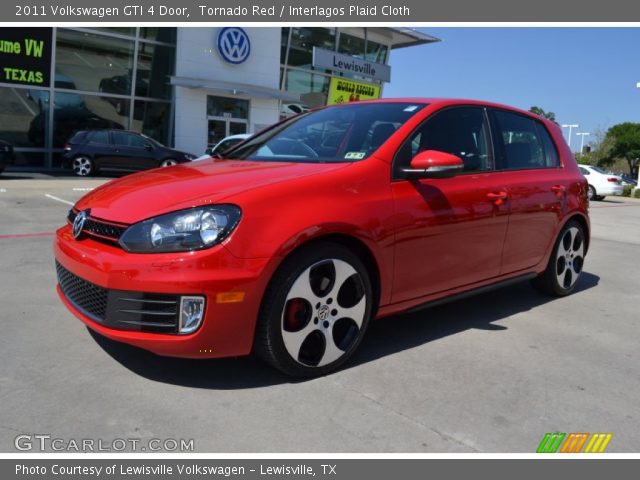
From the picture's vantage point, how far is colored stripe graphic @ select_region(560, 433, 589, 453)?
8.36 feet

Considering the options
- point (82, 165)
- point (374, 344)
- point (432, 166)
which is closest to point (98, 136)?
point (82, 165)

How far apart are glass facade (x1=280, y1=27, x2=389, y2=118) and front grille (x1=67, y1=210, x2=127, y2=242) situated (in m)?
22.7

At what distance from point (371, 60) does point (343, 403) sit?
28730 mm

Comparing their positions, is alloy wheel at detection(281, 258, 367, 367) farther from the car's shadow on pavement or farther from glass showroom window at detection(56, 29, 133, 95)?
glass showroom window at detection(56, 29, 133, 95)

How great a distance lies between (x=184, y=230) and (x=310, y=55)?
2548 cm

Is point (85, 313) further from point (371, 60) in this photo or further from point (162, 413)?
point (371, 60)

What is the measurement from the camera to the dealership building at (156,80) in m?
18.8

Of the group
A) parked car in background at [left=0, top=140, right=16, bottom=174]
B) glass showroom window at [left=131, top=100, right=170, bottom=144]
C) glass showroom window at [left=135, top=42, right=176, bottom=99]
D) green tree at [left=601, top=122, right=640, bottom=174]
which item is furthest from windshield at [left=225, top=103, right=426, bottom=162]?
green tree at [left=601, top=122, right=640, bottom=174]

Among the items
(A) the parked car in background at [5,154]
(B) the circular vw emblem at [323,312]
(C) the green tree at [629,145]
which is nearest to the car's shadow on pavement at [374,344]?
(B) the circular vw emblem at [323,312]

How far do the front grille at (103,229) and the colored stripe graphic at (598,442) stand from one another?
2.37m

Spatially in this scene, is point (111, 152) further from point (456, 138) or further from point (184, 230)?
point (184, 230)

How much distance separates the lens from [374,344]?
3.69 metres

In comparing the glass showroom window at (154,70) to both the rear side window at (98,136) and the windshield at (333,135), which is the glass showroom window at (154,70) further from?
the windshield at (333,135)
